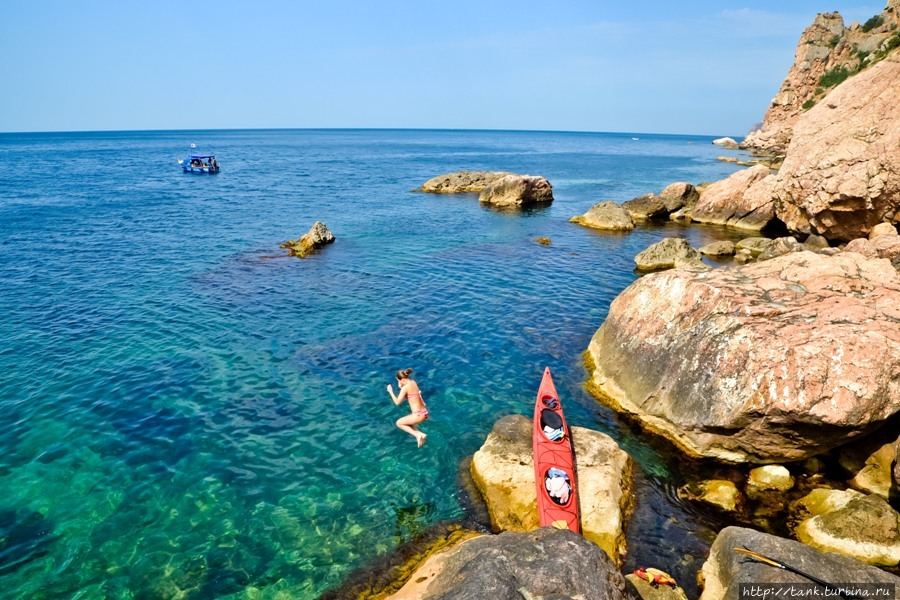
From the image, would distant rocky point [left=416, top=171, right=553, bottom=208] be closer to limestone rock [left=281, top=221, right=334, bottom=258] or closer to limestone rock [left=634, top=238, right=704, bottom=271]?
limestone rock [left=281, top=221, right=334, bottom=258]

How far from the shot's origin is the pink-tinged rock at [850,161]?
86.3 ft

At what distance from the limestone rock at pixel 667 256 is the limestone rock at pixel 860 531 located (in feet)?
72.0

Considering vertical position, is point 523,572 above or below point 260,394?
above

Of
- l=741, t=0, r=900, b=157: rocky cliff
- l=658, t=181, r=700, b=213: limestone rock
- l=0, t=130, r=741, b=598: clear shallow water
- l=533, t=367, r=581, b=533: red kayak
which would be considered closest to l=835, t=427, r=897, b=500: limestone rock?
l=0, t=130, r=741, b=598: clear shallow water

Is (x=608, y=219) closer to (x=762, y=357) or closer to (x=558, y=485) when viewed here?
(x=762, y=357)

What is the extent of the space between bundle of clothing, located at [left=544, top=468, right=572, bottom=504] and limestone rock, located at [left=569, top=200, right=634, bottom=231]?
121 ft

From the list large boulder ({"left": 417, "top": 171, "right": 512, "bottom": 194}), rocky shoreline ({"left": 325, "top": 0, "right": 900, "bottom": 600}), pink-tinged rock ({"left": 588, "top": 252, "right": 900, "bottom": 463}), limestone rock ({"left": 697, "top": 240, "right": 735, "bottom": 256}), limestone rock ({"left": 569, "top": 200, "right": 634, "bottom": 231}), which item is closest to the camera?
rocky shoreline ({"left": 325, "top": 0, "right": 900, "bottom": 600})

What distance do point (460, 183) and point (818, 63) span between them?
111782 mm

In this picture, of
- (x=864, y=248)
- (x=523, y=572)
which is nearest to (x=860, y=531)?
(x=523, y=572)

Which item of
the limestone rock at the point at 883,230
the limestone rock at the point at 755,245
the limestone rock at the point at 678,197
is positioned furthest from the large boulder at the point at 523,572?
the limestone rock at the point at 678,197

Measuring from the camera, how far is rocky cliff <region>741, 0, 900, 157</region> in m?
110

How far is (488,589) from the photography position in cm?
→ 788

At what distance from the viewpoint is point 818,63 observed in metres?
120

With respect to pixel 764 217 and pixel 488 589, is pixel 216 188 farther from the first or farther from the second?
pixel 488 589
